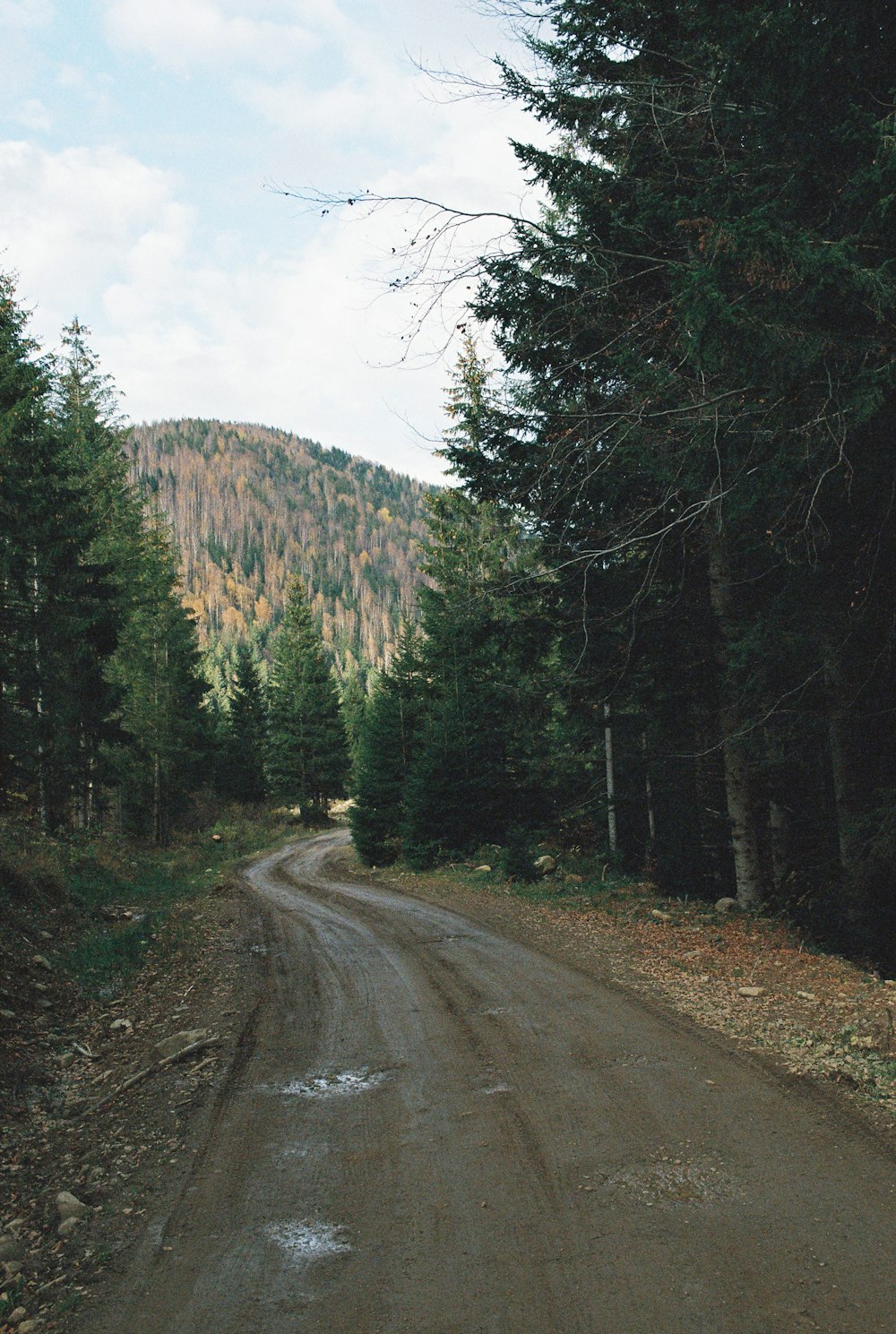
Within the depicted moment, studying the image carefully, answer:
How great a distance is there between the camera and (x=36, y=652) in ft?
60.5

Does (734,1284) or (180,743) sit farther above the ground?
(180,743)

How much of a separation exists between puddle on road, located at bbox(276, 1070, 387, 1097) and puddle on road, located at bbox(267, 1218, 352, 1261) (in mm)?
1674

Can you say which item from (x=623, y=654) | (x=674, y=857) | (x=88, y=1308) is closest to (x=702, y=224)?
(x=623, y=654)

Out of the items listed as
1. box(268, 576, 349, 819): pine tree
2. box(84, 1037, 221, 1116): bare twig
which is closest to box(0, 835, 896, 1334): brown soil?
box(84, 1037, 221, 1116): bare twig

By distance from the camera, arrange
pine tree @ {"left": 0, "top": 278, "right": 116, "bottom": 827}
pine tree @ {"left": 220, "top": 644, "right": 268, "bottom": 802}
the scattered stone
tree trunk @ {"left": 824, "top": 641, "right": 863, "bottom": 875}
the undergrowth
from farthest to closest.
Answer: pine tree @ {"left": 220, "top": 644, "right": 268, "bottom": 802}, pine tree @ {"left": 0, "top": 278, "right": 116, "bottom": 827}, the undergrowth, tree trunk @ {"left": 824, "top": 641, "right": 863, "bottom": 875}, the scattered stone

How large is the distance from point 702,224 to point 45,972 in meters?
10.5

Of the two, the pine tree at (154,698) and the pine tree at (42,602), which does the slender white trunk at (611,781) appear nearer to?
the pine tree at (42,602)

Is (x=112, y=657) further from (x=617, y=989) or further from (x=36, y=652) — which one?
(x=617, y=989)

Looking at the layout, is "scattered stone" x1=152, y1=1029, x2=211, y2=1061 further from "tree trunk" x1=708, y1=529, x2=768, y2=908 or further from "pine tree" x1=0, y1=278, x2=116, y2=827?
"pine tree" x1=0, y1=278, x2=116, y2=827

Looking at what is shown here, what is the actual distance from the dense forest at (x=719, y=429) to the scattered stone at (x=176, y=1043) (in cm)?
494

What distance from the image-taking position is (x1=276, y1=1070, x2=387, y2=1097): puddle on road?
5672mm

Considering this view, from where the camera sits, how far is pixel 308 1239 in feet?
12.6

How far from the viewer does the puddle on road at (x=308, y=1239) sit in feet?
12.2

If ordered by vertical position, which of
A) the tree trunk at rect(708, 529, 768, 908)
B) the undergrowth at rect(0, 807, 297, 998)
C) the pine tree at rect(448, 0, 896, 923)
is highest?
the pine tree at rect(448, 0, 896, 923)
